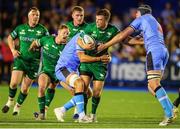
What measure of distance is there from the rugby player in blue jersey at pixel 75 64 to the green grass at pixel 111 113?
0.35 meters

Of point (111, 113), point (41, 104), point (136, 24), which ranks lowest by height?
point (111, 113)

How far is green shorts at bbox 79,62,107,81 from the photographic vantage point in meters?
14.0

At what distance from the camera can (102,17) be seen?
1348 cm

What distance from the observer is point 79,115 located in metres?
12.9

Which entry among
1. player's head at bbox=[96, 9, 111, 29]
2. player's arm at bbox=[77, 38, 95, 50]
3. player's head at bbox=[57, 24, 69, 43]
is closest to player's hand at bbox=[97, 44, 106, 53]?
player's arm at bbox=[77, 38, 95, 50]

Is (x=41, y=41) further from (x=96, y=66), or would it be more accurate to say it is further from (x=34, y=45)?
(x=96, y=66)

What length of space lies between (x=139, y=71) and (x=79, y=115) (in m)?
12.3

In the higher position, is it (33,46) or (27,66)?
(33,46)

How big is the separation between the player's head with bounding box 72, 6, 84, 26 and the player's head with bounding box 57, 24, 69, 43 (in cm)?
63

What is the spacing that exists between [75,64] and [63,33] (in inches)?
37.0

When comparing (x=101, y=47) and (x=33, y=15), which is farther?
(x=33, y=15)

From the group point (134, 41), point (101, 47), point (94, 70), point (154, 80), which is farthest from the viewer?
point (94, 70)

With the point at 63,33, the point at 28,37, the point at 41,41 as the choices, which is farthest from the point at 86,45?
the point at 28,37

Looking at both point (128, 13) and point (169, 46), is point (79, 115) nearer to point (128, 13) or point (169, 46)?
point (169, 46)
